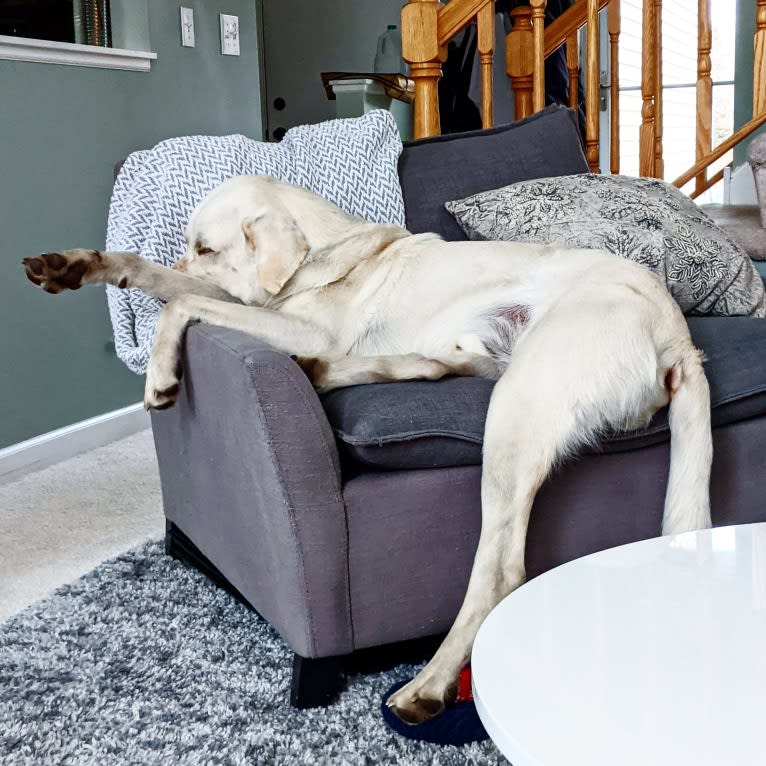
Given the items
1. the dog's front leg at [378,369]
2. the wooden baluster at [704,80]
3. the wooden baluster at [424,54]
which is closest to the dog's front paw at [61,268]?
the dog's front leg at [378,369]

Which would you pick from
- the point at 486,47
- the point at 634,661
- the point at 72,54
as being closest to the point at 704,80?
the point at 486,47

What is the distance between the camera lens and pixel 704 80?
12.5 ft

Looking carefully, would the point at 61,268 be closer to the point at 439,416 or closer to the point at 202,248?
the point at 202,248

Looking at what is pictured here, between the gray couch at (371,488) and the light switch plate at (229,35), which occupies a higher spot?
the light switch plate at (229,35)

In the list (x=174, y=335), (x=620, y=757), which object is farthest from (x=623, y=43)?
(x=620, y=757)

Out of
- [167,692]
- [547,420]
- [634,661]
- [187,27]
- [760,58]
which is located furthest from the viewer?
[760,58]

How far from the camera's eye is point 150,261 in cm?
194

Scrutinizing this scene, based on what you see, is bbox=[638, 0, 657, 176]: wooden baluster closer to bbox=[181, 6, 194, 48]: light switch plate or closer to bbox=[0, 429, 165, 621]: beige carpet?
bbox=[181, 6, 194, 48]: light switch plate

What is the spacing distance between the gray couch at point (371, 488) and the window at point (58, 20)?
1.94 meters

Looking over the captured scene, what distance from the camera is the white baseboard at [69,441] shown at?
2.92 m

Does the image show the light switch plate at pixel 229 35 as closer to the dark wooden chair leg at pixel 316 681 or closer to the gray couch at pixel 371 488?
the gray couch at pixel 371 488

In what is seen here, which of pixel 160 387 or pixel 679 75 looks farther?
pixel 679 75

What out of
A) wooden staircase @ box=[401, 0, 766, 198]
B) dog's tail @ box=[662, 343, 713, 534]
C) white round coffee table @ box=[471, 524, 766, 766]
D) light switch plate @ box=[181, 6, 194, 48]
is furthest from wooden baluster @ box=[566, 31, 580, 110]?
white round coffee table @ box=[471, 524, 766, 766]

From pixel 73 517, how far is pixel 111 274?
3.07 feet
